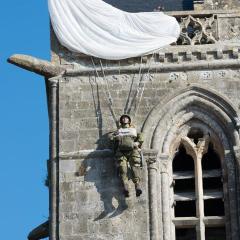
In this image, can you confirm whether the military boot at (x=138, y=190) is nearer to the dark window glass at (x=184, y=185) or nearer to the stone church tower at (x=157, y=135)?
the stone church tower at (x=157, y=135)

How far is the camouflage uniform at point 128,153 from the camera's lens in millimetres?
23078

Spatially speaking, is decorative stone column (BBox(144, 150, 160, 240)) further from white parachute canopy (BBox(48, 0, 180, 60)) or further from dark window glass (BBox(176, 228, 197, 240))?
white parachute canopy (BBox(48, 0, 180, 60))

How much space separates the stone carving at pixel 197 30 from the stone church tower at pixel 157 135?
17 millimetres

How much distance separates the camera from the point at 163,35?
2450cm

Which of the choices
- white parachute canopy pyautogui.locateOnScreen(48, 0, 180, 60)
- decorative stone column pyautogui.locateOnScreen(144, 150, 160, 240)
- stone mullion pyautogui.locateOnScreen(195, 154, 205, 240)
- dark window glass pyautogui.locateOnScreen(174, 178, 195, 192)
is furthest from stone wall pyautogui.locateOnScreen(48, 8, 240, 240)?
stone mullion pyautogui.locateOnScreen(195, 154, 205, 240)

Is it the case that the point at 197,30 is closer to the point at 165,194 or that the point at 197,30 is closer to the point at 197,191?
the point at 197,191

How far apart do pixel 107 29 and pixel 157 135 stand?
2.25 meters

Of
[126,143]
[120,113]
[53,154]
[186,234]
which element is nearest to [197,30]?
[120,113]

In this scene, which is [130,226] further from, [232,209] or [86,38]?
[86,38]

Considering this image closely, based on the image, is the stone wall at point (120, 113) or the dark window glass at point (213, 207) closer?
the stone wall at point (120, 113)

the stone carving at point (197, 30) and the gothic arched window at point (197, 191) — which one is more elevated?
the stone carving at point (197, 30)

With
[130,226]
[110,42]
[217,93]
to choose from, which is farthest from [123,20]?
[130,226]

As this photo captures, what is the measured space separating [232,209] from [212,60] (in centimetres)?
267

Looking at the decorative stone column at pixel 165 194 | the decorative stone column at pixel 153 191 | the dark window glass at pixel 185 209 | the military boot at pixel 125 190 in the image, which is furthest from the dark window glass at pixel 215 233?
the military boot at pixel 125 190
